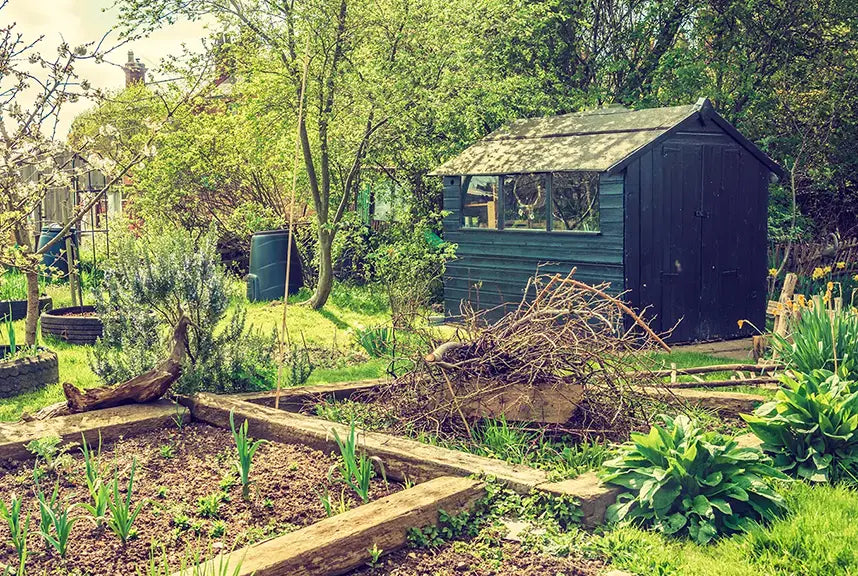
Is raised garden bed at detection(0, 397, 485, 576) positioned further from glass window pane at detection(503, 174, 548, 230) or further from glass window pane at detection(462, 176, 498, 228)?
glass window pane at detection(462, 176, 498, 228)

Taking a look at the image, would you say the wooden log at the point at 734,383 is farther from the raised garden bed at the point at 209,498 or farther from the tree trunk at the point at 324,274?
the tree trunk at the point at 324,274

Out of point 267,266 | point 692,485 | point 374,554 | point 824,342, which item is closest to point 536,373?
point 692,485

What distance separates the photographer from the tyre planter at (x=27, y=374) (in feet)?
24.6

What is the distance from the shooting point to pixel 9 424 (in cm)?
544

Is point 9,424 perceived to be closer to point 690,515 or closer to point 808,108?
point 690,515

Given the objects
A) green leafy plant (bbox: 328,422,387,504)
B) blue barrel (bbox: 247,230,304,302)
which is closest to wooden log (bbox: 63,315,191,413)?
green leafy plant (bbox: 328,422,387,504)

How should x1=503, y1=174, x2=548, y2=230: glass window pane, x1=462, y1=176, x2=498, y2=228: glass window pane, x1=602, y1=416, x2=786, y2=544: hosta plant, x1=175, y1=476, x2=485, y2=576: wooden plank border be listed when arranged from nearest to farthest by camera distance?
x1=175, y1=476, x2=485, y2=576: wooden plank border
x1=602, y1=416, x2=786, y2=544: hosta plant
x1=503, y1=174, x2=548, y2=230: glass window pane
x1=462, y1=176, x2=498, y2=228: glass window pane

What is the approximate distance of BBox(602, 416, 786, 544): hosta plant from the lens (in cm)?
408

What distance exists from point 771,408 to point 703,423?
0.62 metres

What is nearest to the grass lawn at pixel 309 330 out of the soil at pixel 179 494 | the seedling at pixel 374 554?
the soil at pixel 179 494

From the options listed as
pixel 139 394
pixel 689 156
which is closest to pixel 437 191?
pixel 689 156

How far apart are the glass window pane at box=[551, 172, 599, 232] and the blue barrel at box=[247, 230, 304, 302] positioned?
16.9 feet

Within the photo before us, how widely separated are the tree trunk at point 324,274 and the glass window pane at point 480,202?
2406mm

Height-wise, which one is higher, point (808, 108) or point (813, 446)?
point (808, 108)
